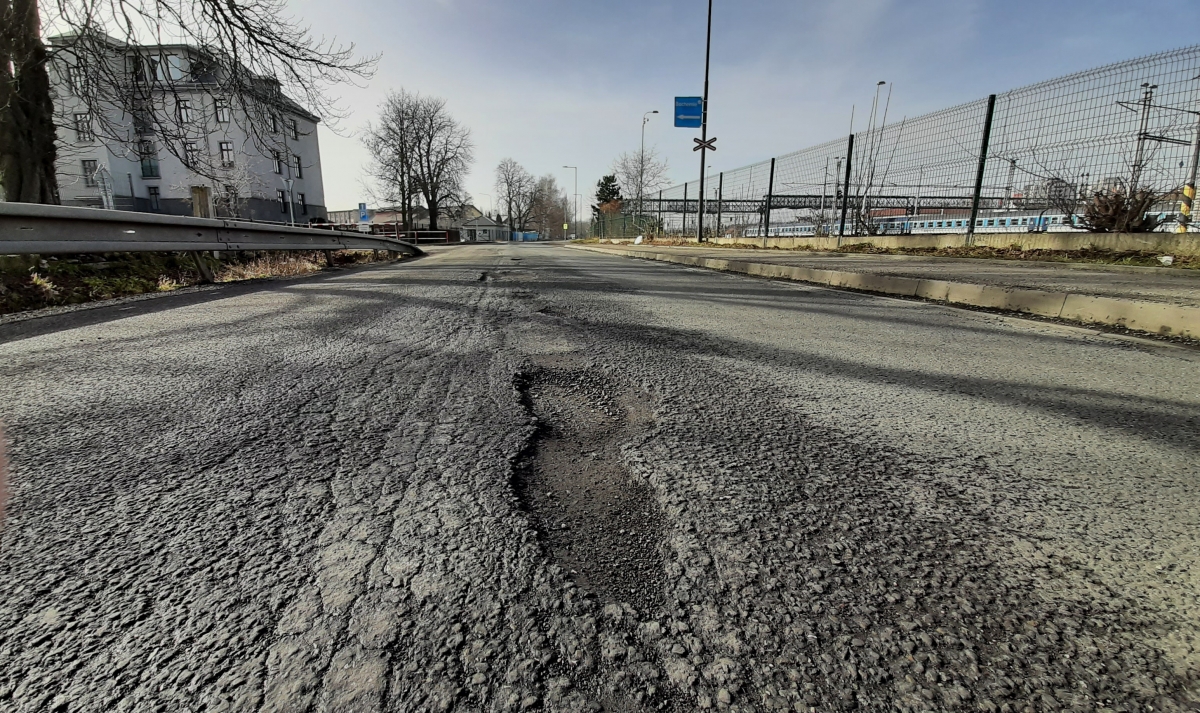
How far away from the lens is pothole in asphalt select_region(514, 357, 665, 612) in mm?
1018

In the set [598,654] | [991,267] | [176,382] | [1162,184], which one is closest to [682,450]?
[598,654]

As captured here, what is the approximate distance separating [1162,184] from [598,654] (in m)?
11.8

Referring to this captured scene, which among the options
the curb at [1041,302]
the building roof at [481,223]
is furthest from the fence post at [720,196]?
the building roof at [481,223]

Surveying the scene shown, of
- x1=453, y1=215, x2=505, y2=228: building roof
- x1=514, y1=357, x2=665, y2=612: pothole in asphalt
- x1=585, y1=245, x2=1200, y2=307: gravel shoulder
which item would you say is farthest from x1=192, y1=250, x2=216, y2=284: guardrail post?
x1=453, y1=215, x2=505, y2=228: building roof

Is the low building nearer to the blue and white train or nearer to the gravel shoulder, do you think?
the blue and white train

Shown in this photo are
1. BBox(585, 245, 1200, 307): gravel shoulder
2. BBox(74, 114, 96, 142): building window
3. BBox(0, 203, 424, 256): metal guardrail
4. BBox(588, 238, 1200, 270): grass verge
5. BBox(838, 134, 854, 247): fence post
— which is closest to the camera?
BBox(0, 203, 424, 256): metal guardrail

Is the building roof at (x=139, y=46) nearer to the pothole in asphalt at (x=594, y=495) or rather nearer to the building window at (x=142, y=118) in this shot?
the building window at (x=142, y=118)

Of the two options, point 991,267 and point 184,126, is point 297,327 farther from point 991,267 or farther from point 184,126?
point 991,267

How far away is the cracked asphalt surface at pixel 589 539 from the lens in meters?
0.78

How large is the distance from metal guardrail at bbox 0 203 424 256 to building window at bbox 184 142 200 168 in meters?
2.07

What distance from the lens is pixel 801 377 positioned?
240 centimetres

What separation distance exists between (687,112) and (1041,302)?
20.5 m

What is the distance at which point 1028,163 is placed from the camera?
9.30 m

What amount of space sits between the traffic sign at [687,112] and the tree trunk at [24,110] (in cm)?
1938
